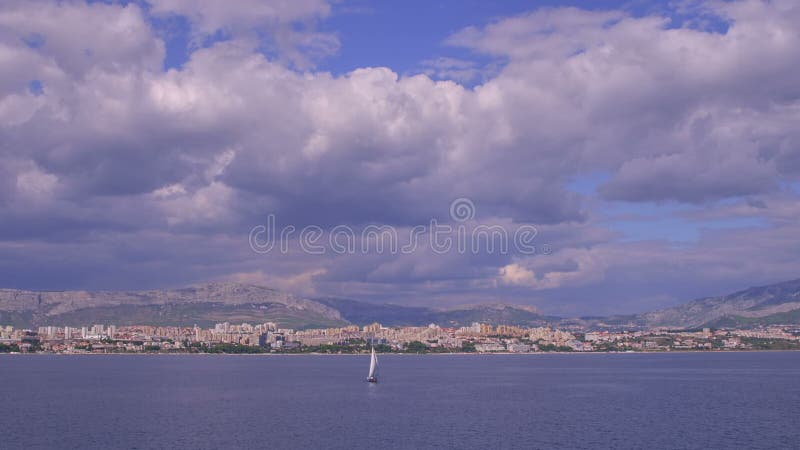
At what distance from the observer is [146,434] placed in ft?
206

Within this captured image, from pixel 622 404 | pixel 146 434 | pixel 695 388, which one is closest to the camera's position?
pixel 146 434

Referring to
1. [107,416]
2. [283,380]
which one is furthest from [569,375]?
[107,416]

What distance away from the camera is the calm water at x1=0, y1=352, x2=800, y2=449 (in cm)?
6028

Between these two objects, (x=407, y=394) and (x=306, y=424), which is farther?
(x=407, y=394)

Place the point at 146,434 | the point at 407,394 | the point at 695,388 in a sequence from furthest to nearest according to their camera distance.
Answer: the point at 695,388
the point at 407,394
the point at 146,434

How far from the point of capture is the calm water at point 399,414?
6028 centimetres

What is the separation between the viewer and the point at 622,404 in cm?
8656

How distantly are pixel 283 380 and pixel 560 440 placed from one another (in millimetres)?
76272

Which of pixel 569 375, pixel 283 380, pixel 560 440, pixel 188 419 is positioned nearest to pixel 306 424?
pixel 188 419

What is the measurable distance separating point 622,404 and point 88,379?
86.2 m

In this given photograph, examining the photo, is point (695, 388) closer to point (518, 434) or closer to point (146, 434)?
point (518, 434)

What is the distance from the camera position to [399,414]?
255 ft

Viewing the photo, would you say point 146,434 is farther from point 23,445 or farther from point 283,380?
point 283,380

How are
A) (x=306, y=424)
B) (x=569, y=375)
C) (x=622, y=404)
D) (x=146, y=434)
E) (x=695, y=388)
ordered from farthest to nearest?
1. (x=569, y=375)
2. (x=695, y=388)
3. (x=622, y=404)
4. (x=306, y=424)
5. (x=146, y=434)
